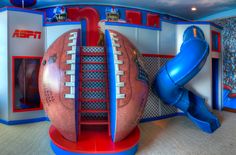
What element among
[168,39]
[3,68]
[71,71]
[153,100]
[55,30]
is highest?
[55,30]

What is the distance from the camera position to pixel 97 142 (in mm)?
2412

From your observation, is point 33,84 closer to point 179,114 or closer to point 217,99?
point 179,114

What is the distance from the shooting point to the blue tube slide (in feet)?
9.69

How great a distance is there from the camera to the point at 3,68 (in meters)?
3.84

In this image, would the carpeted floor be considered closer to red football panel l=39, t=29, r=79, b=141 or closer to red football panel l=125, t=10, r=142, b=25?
red football panel l=39, t=29, r=79, b=141

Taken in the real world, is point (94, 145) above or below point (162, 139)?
above

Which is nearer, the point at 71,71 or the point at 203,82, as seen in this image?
the point at 71,71

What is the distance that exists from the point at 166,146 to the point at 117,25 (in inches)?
108

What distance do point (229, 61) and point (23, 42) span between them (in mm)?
6161

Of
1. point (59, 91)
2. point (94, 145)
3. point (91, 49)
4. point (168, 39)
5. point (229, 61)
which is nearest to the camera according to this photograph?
point (59, 91)

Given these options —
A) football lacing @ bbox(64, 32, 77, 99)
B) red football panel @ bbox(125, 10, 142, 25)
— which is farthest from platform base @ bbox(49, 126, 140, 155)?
red football panel @ bbox(125, 10, 142, 25)

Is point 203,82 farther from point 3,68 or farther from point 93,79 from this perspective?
point 3,68

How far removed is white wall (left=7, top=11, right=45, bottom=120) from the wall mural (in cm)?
564

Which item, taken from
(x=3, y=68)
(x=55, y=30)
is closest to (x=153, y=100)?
(x=55, y=30)
